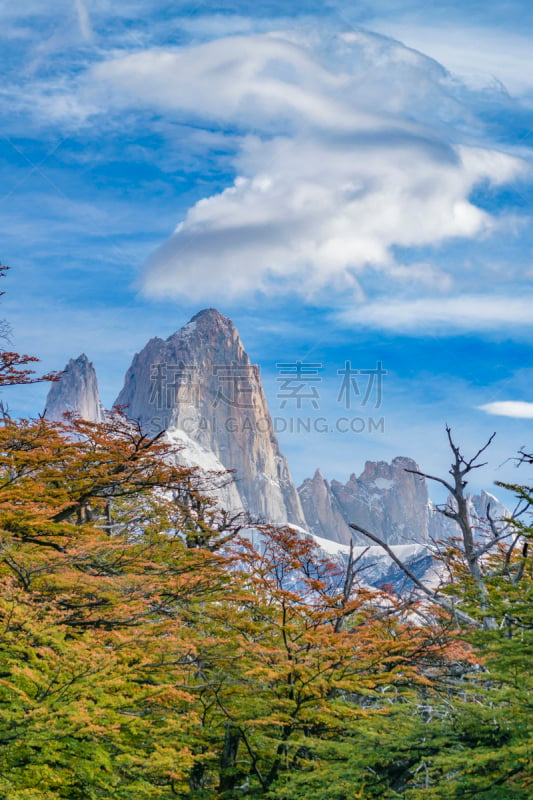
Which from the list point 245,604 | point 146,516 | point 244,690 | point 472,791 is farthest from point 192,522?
point 472,791

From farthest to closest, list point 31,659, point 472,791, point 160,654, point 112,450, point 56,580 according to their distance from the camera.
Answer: point 112,450 < point 160,654 < point 56,580 < point 31,659 < point 472,791

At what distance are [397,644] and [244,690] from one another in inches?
122

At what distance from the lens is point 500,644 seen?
8.48 metres

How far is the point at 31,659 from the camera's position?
10227mm

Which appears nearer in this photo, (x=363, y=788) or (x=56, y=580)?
(x=363, y=788)

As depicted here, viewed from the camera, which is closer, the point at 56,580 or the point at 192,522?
the point at 56,580

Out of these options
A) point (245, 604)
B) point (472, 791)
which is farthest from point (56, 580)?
point (472, 791)

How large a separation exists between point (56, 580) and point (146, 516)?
8.41 metres

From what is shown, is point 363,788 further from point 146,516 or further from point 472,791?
point 146,516

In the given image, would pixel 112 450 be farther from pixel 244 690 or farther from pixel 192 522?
pixel 192 522

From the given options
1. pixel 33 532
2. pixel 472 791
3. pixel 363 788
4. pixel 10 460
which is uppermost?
pixel 10 460

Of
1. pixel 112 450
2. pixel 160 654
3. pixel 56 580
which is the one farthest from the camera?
pixel 112 450

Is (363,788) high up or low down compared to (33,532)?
down

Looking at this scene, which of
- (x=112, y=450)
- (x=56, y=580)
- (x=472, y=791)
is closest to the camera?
(x=472, y=791)
